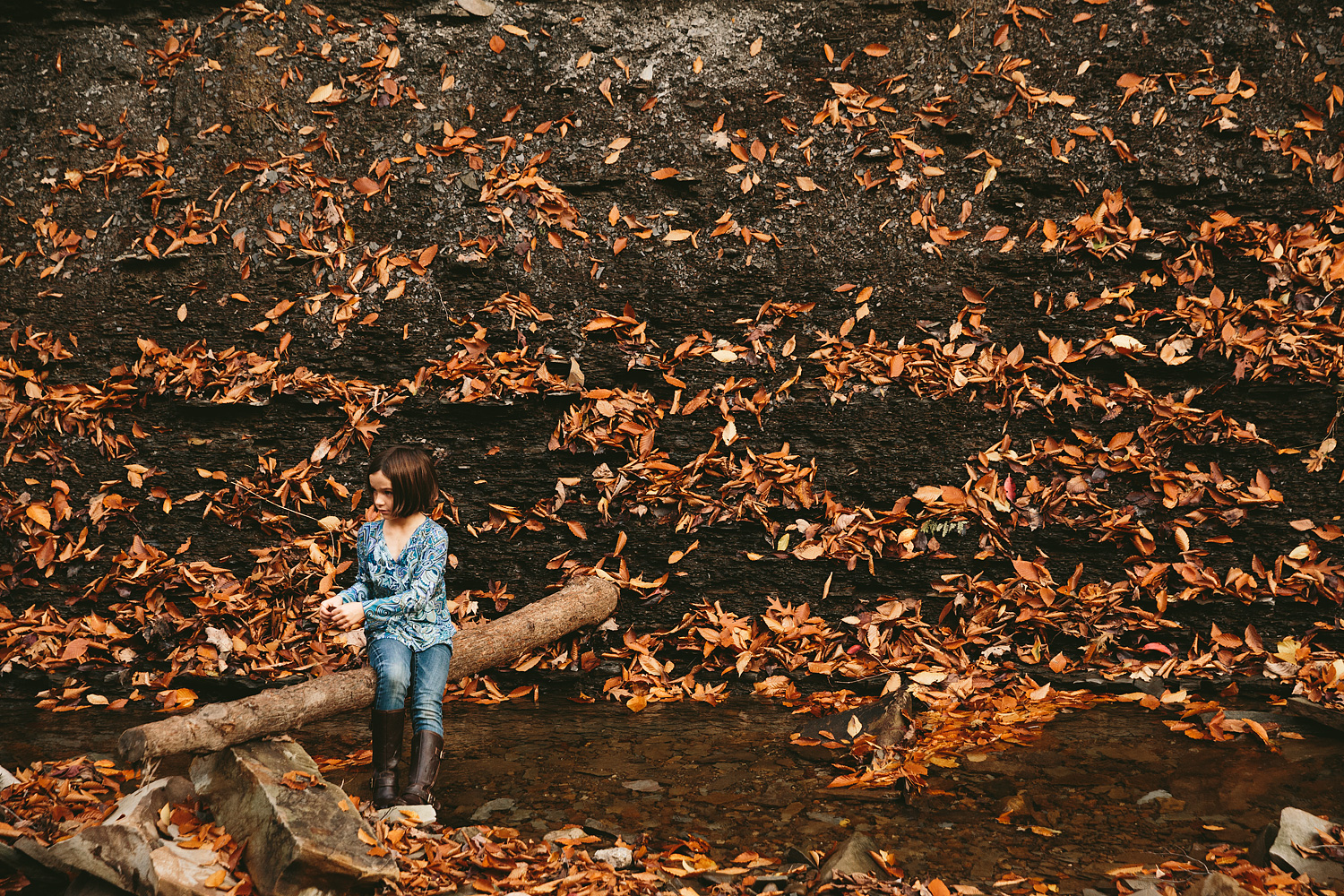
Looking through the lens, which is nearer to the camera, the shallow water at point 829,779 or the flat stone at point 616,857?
the flat stone at point 616,857

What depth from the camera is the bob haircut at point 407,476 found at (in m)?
2.80

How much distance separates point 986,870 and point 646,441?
2.36 metres

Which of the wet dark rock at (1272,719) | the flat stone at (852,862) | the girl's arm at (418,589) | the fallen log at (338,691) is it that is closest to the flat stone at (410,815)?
the fallen log at (338,691)

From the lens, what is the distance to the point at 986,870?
233 cm

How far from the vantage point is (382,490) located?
281 cm

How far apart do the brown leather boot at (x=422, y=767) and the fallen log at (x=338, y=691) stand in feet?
1.09

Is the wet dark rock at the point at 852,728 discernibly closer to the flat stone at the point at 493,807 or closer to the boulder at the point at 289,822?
the flat stone at the point at 493,807

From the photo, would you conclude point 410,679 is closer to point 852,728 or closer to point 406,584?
point 406,584

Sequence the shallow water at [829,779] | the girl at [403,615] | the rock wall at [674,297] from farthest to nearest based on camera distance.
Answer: the rock wall at [674,297], the girl at [403,615], the shallow water at [829,779]

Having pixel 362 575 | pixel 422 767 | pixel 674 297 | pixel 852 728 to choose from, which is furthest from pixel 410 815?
pixel 674 297

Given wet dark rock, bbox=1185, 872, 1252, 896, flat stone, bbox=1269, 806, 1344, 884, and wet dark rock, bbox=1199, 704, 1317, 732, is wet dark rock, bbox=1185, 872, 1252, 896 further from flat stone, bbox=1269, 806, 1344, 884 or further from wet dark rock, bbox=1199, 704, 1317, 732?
wet dark rock, bbox=1199, 704, 1317, 732

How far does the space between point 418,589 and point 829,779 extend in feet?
5.38

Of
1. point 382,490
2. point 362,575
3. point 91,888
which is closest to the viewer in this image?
point 91,888

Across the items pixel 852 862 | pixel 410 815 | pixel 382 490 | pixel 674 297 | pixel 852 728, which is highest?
pixel 674 297
